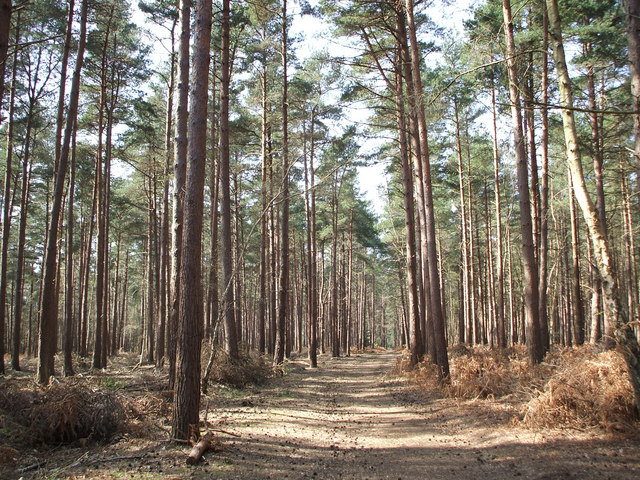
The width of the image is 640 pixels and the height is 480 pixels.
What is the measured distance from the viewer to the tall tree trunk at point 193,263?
223 inches

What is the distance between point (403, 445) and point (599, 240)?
4065 mm

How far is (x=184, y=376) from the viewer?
5.68 m

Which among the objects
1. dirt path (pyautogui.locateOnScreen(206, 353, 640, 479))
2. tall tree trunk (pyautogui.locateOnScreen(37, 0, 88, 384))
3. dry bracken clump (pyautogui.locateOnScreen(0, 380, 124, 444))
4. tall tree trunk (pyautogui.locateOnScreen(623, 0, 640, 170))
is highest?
tall tree trunk (pyautogui.locateOnScreen(623, 0, 640, 170))

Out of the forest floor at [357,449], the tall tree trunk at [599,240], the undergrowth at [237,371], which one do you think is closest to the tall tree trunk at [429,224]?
the forest floor at [357,449]

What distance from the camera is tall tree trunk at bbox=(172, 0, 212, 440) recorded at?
5672 millimetres

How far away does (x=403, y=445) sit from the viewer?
6363 mm

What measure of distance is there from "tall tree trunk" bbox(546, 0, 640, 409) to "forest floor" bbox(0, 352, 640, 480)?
44.2 inches

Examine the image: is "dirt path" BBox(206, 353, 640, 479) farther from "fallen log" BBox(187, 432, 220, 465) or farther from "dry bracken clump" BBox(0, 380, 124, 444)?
"dry bracken clump" BBox(0, 380, 124, 444)

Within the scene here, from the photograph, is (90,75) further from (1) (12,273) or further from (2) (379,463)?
(1) (12,273)

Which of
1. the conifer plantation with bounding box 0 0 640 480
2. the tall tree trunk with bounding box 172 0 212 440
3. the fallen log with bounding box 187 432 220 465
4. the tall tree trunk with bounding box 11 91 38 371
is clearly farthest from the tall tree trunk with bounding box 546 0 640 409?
the tall tree trunk with bounding box 11 91 38 371

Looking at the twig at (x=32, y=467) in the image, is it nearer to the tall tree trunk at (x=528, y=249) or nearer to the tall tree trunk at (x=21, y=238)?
the tall tree trunk at (x=528, y=249)

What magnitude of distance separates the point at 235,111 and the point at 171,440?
52.9ft

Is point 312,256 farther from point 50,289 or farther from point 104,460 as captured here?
point 104,460

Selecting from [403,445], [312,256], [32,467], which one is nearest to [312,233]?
[312,256]
